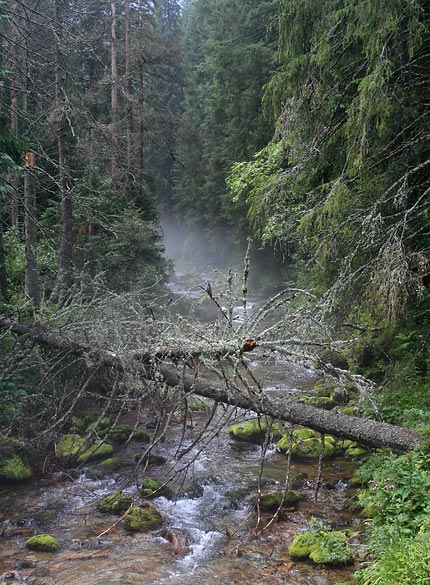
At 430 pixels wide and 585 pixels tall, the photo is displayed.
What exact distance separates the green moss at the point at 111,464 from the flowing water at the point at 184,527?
0.13 metres

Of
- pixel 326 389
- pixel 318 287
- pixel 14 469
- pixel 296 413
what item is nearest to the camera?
pixel 296 413

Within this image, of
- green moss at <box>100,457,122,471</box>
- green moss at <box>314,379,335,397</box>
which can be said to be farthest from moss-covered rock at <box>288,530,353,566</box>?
green moss at <box>314,379,335,397</box>

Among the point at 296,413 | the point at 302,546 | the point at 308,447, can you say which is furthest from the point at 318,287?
the point at 302,546

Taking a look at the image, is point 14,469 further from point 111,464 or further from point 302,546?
point 302,546

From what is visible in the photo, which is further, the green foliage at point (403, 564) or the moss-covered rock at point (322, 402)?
the moss-covered rock at point (322, 402)

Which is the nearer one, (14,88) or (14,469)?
(14,88)

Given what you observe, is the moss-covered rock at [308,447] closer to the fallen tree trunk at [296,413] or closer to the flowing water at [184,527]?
the flowing water at [184,527]

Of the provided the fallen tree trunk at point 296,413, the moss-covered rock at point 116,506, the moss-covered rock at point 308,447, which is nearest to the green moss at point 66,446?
the moss-covered rock at point 116,506

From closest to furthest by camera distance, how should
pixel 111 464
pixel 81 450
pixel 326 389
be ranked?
1. pixel 111 464
2. pixel 81 450
3. pixel 326 389

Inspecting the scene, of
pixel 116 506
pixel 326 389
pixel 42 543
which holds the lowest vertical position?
pixel 42 543

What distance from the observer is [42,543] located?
6.75 metres

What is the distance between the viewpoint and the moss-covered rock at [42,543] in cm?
671

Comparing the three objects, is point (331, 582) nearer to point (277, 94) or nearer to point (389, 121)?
point (389, 121)

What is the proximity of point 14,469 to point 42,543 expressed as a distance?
2008 millimetres
